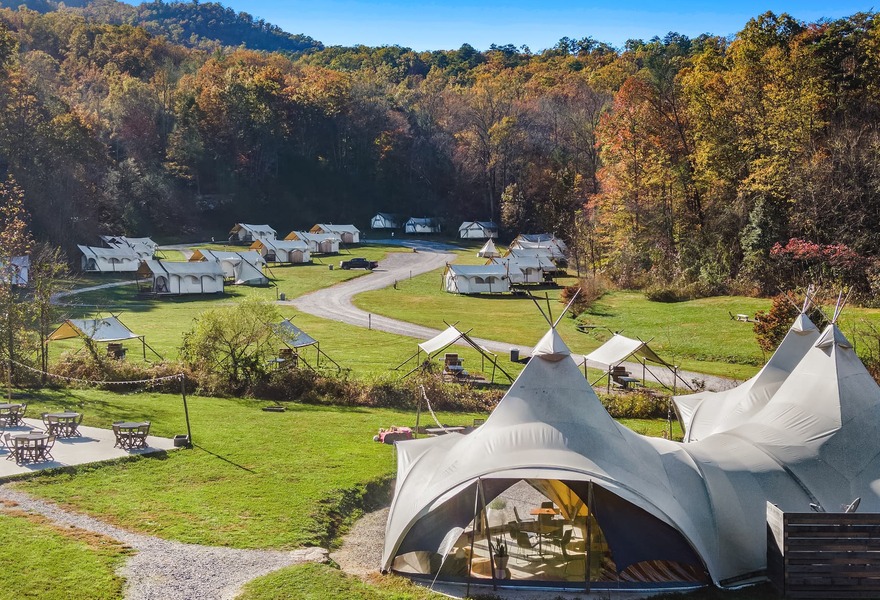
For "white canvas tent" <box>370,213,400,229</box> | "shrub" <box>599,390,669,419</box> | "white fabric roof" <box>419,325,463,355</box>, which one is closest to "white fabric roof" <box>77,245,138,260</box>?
"white canvas tent" <box>370,213,400,229</box>

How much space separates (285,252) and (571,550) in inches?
2622

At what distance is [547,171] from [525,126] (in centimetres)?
1067

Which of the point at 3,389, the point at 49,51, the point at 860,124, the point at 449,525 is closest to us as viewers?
the point at 449,525

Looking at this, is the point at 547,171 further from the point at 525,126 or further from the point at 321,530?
the point at 321,530

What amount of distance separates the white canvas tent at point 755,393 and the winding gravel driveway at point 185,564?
11752 mm

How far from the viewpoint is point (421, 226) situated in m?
107

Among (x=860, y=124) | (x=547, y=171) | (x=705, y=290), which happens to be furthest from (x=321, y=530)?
(x=547, y=171)

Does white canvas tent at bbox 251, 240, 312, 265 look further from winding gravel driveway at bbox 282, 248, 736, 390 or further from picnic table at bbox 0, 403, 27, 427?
picnic table at bbox 0, 403, 27, 427

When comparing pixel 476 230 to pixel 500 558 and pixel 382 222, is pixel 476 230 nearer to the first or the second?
pixel 382 222

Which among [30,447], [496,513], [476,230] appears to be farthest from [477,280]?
[496,513]

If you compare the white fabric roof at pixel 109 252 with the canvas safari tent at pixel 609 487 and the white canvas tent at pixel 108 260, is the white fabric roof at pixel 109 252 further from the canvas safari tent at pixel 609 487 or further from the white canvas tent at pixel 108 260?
the canvas safari tent at pixel 609 487

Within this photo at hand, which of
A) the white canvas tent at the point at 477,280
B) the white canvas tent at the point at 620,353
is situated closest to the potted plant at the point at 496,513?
the white canvas tent at the point at 620,353

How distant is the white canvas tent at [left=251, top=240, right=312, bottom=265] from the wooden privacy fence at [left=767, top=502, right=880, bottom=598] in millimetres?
68161

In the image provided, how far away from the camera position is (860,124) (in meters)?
51.5
